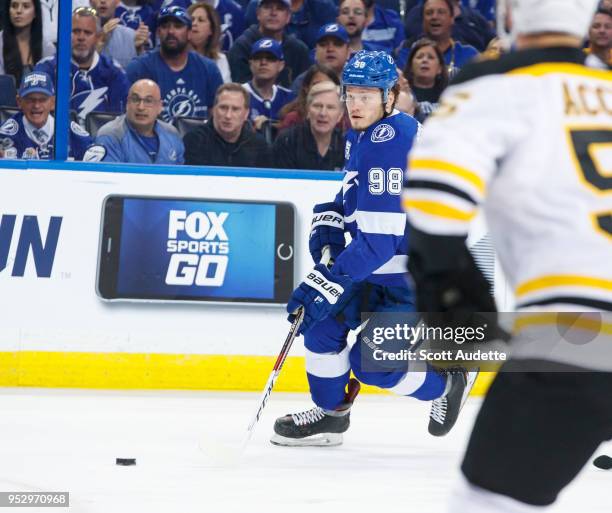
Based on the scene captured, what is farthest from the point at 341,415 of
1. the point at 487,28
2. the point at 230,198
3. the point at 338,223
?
the point at 487,28

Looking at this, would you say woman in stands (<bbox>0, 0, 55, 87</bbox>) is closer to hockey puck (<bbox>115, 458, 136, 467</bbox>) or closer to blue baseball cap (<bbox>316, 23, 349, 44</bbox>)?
blue baseball cap (<bbox>316, 23, 349, 44</bbox>)

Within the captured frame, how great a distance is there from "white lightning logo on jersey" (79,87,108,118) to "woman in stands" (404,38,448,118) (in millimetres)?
1529

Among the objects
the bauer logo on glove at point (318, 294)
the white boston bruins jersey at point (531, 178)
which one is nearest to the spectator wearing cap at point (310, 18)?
the bauer logo on glove at point (318, 294)

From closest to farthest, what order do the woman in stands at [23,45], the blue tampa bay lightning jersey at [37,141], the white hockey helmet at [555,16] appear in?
the white hockey helmet at [555,16] → the blue tampa bay lightning jersey at [37,141] → the woman in stands at [23,45]

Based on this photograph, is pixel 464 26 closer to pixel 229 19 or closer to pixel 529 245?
pixel 229 19

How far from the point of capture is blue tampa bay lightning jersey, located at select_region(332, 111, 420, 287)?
395cm

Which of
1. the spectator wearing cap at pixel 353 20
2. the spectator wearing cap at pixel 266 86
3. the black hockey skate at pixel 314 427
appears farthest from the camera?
the spectator wearing cap at pixel 353 20

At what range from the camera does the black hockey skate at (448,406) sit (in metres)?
4.28

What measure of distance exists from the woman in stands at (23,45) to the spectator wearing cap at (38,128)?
2.4 inches

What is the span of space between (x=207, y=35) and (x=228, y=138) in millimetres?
840

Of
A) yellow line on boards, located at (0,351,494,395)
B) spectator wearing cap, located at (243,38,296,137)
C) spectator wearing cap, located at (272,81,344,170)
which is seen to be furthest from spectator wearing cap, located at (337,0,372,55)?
yellow line on boards, located at (0,351,494,395)

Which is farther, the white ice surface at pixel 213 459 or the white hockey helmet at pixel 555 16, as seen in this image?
the white ice surface at pixel 213 459

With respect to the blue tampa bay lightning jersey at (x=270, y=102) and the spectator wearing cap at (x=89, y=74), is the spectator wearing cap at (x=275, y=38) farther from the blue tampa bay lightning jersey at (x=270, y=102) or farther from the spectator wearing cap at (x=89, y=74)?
the spectator wearing cap at (x=89, y=74)

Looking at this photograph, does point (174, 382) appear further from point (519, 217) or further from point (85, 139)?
point (519, 217)
